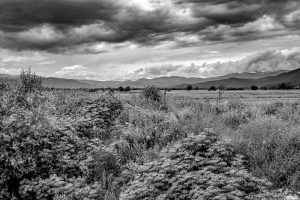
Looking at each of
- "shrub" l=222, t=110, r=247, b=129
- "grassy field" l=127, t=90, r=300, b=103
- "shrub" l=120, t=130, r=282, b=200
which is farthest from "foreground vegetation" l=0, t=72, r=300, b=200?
"grassy field" l=127, t=90, r=300, b=103

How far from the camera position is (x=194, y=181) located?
16.1 ft

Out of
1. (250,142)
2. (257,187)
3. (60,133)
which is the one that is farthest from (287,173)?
(60,133)

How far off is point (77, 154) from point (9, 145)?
4.38ft

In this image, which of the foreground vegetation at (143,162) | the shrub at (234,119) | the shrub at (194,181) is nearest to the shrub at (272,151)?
the foreground vegetation at (143,162)

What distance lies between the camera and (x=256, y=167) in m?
6.29

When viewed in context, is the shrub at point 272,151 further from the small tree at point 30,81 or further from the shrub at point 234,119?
the small tree at point 30,81

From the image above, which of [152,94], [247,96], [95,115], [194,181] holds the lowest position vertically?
[247,96]

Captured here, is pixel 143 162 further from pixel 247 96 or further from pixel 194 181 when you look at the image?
pixel 247 96

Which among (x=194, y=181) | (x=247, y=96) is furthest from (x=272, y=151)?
(x=247, y=96)

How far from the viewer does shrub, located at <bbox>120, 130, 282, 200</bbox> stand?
4.63 meters

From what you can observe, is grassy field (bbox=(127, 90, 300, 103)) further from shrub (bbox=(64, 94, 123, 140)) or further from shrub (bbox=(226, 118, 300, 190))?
shrub (bbox=(226, 118, 300, 190))

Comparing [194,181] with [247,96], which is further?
[247,96]

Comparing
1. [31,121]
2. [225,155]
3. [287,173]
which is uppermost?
[31,121]

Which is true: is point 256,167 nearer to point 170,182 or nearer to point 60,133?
point 170,182
